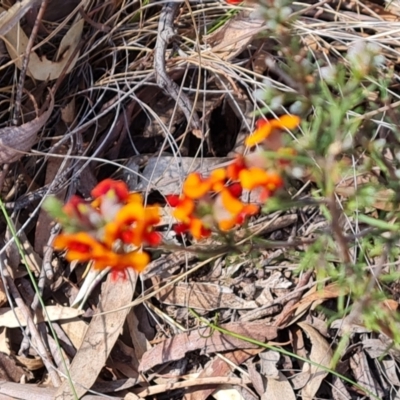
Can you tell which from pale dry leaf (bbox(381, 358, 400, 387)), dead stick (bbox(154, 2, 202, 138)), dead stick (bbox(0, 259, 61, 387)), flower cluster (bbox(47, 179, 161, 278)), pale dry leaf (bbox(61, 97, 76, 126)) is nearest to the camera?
flower cluster (bbox(47, 179, 161, 278))

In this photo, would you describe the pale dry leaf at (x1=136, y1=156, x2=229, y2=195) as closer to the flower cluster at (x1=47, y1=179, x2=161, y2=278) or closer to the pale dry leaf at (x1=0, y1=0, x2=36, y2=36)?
the pale dry leaf at (x1=0, y1=0, x2=36, y2=36)

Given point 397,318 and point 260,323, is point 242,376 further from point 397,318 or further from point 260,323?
point 397,318

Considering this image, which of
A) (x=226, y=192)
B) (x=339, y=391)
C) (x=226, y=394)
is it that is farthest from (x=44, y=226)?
(x=226, y=192)

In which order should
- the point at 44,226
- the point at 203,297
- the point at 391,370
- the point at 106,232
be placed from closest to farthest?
1. the point at 106,232
2. the point at 391,370
3. the point at 203,297
4. the point at 44,226

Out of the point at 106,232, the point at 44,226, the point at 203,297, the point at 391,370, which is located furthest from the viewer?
the point at 44,226

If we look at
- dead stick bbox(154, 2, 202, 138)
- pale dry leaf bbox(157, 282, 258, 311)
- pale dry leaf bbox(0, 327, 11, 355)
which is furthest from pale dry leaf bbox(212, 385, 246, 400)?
dead stick bbox(154, 2, 202, 138)

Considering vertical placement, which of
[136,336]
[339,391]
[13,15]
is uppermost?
[13,15]

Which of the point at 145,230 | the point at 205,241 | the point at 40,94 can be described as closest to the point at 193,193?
the point at 145,230

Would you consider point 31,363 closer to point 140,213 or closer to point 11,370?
point 11,370
